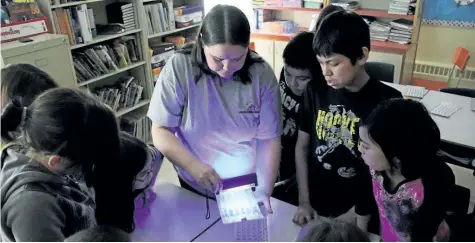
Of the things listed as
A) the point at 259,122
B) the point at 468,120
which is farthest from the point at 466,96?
the point at 259,122

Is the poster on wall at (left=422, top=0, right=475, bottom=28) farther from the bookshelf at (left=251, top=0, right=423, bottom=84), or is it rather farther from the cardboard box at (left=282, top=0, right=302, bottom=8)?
the cardboard box at (left=282, top=0, right=302, bottom=8)

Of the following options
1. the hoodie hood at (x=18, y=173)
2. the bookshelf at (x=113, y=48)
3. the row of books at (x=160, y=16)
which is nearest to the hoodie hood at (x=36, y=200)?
the hoodie hood at (x=18, y=173)

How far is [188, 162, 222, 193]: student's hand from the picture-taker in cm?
131

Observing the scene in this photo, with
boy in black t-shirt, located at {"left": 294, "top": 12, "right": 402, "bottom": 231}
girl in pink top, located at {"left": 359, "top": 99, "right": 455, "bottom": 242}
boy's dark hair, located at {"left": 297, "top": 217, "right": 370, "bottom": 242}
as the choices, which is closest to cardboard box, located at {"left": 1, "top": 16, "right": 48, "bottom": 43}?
boy in black t-shirt, located at {"left": 294, "top": 12, "right": 402, "bottom": 231}

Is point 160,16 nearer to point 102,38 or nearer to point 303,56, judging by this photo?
point 102,38

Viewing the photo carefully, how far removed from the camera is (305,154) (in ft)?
4.96

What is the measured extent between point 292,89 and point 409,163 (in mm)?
631

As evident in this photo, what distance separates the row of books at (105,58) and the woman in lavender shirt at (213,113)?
183 cm

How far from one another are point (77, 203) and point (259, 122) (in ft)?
2.29

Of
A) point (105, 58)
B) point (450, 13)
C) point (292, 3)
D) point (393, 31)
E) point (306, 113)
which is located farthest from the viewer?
point (292, 3)

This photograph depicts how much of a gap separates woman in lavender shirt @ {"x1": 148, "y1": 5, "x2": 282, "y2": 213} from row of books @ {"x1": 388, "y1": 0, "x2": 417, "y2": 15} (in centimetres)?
295

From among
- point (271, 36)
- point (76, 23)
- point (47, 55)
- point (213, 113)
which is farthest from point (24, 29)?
point (271, 36)

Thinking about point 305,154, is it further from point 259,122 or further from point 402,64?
point 402,64

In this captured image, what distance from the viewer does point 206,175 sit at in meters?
1.31
